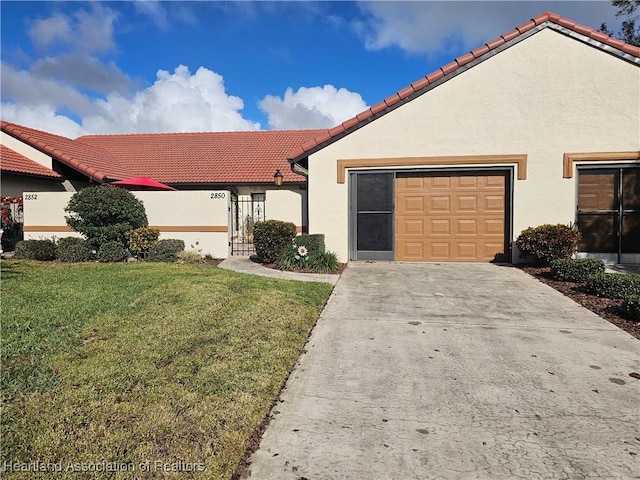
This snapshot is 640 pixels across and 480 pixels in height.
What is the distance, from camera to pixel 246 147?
67.5 feet

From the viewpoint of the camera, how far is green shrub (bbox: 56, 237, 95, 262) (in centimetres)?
1098

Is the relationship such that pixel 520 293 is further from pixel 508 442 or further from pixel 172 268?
pixel 172 268

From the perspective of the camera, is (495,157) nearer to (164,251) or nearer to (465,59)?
(465,59)

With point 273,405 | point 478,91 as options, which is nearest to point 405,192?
point 478,91

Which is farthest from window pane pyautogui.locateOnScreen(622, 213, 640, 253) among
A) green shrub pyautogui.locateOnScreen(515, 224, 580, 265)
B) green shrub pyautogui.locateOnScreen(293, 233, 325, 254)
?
green shrub pyautogui.locateOnScreen(293, 233, 325, 254)

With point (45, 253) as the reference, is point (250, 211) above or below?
above

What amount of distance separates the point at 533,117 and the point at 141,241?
36.8ft

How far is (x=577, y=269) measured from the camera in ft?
26.0

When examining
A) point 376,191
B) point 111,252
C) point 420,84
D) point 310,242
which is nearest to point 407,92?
point 420,84

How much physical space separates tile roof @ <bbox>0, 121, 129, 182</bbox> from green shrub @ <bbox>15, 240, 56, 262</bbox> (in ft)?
13.1

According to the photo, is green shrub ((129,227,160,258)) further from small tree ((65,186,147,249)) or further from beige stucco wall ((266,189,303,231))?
beige stucco wall ((266,189,303,231))

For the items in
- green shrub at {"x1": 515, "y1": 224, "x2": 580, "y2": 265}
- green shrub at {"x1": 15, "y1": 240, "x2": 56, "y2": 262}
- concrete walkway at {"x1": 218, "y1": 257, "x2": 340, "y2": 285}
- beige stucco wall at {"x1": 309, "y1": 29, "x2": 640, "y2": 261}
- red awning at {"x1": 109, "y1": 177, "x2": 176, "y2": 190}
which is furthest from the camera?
red awning at {"x1": 109, "y1": 177, "x2": 176, "y2": 190}

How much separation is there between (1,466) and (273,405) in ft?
5.83

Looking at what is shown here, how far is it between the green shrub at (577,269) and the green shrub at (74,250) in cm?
1186
